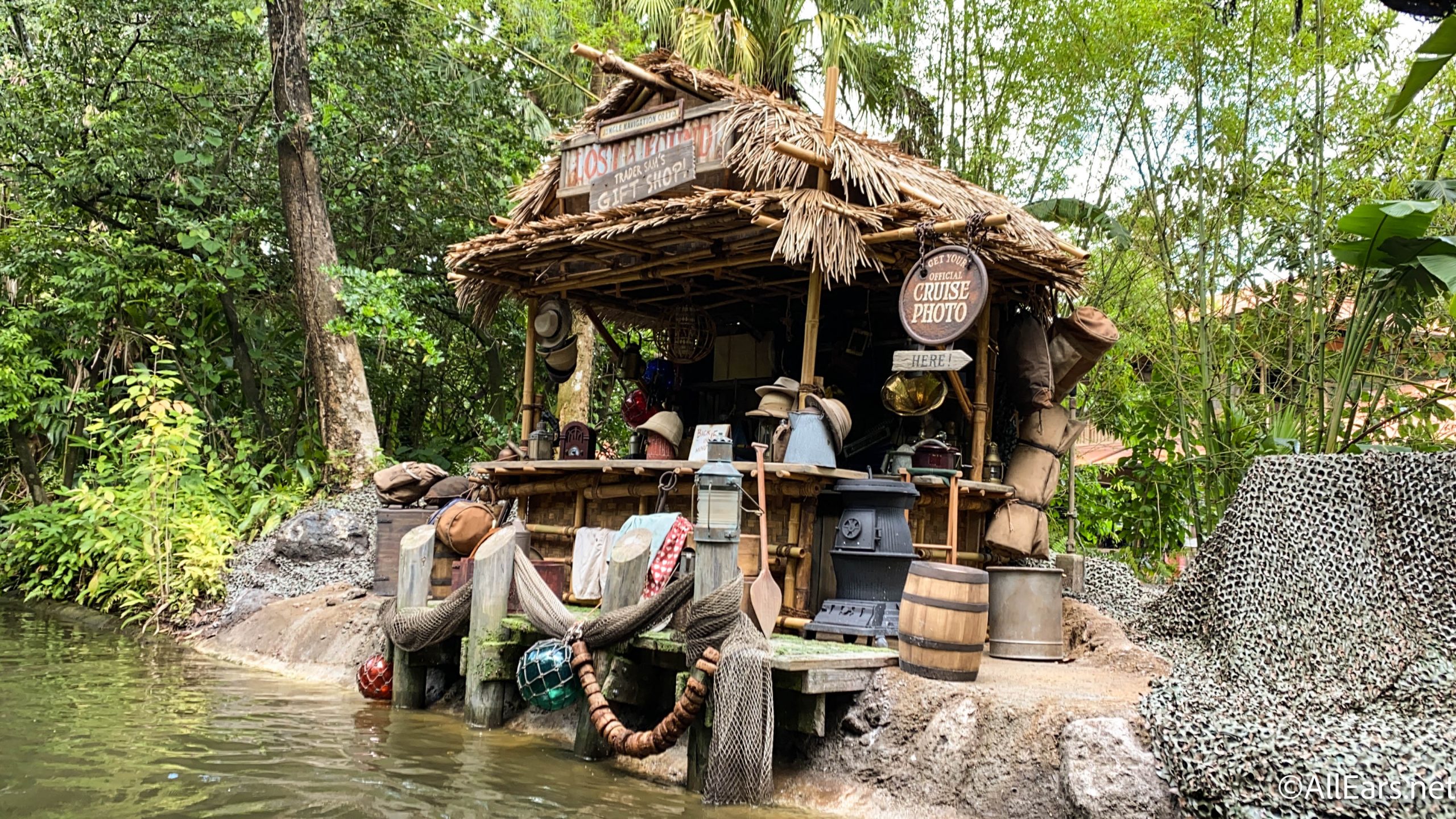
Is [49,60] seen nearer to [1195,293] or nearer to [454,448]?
[454,448]

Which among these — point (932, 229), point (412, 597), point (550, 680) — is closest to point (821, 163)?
point (932, 229)

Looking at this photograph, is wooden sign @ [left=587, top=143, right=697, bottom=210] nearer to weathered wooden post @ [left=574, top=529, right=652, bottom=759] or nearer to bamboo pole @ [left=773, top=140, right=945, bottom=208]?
bamboo pole @ [left=773, top=140, right=945, bottom=208]

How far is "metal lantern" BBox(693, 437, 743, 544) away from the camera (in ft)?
20.1

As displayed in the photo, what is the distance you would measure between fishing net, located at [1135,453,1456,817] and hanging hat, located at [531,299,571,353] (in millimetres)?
5573

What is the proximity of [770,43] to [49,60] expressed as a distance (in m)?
9.39

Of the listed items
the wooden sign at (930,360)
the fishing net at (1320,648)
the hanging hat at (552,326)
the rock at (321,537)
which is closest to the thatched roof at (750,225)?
the hanging hat at (552,326)

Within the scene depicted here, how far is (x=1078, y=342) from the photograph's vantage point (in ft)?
31.1

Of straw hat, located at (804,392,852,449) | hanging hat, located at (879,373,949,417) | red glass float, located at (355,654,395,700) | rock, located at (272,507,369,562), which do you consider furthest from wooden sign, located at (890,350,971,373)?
A: rock, located at (272,507,369,562)

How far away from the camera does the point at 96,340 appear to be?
14.7 m

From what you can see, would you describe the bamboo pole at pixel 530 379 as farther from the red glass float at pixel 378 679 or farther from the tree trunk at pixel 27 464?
the tree trunk at pixel 27 464

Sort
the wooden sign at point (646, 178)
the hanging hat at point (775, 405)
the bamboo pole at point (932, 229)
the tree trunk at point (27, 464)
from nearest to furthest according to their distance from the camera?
the bamboo pole at point (932, 229) < the hanging hat at point (775, 405) < the wooden sign at point (646, 178) < the tree trunk at point (27, 464)

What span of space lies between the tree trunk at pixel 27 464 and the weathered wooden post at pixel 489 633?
10.3m

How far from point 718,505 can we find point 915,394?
275 centimetres

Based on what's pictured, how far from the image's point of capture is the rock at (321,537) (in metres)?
12.4
